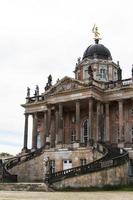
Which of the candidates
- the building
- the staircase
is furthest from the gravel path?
the building

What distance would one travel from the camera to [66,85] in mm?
45250

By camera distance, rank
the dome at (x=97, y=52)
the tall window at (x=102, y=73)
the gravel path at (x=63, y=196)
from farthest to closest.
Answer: the dome at (x=97, y=52), the tall window at (x=102, y=73), the gravel path at (x=63, y=196)

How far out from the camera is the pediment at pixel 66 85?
4385 cm

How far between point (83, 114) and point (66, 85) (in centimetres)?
453

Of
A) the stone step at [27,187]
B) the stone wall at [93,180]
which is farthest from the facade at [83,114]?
the stone step at [27,187]

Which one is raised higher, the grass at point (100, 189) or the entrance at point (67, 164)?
the entrance at point (67, 164)

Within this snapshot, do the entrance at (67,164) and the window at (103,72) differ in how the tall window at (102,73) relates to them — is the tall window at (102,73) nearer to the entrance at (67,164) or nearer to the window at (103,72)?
the window at (103,72)

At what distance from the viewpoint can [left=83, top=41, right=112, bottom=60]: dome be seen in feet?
169

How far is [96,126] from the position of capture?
147ft

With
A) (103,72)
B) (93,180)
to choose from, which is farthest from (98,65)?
(93,180)

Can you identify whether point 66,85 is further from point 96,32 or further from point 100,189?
point 100,189

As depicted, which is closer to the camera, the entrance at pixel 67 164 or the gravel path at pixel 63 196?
the gravel path at pixel 63 196

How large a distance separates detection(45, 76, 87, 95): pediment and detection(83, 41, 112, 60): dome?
780 cm

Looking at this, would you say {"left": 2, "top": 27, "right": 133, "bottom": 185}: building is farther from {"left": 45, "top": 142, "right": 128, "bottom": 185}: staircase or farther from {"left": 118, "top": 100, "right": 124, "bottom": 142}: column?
{"left": 45, "top": 142, "right": 128, "bottom": 185}: staircase
